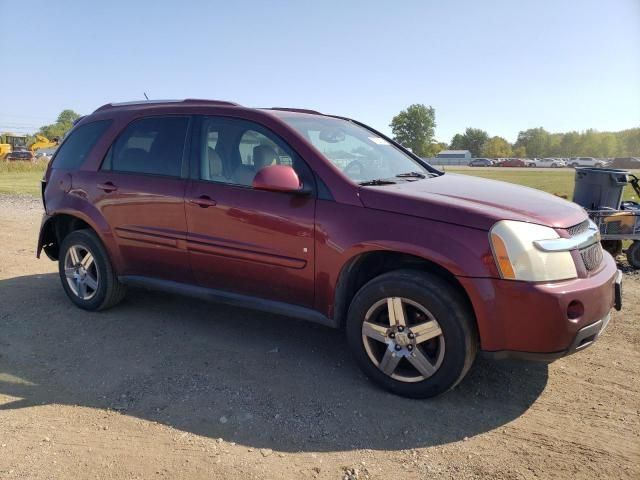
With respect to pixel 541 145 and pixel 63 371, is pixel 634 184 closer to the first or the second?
pixel 63 371

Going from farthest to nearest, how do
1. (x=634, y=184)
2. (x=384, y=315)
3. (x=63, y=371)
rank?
1. (x=634, y=184)
2. (x=63, y=371)
3. (x=384, y=315)

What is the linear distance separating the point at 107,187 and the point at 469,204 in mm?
3141

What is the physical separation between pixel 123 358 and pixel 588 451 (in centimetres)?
317

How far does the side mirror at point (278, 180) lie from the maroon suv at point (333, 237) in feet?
0.03

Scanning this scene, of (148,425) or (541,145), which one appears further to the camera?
(541,145)

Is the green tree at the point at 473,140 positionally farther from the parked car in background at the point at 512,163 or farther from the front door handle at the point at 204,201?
the front door handle at the point at 204,201

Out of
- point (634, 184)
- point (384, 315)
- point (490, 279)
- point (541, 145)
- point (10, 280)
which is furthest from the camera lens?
point (541, 145)

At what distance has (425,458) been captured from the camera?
2.69 m

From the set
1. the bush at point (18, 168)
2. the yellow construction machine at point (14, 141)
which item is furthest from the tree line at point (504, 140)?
the bush at point (18, 168)

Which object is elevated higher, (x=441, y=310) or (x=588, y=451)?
(x=441, y=310)

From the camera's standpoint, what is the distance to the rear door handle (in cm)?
452

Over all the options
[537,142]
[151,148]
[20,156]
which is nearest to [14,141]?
[20,156]

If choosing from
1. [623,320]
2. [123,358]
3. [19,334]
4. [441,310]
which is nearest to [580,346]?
[441,310]

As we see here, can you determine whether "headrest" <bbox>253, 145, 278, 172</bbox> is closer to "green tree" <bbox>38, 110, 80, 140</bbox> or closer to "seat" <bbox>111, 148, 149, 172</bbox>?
"seat" <bbox>111, 148, 149, 172</bbox>
